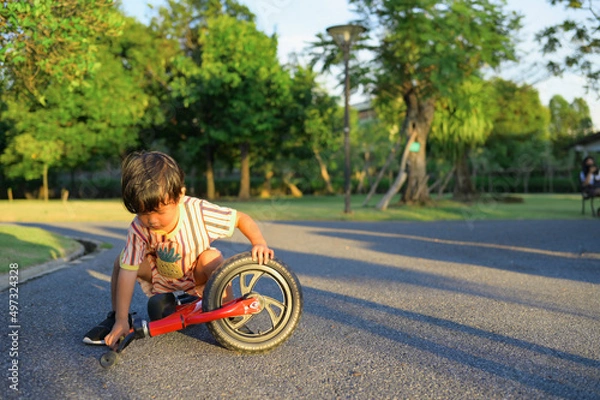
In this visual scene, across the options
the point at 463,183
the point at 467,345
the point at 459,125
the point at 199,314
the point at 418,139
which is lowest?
the point at 467,345

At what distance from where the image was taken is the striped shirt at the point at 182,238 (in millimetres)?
3555

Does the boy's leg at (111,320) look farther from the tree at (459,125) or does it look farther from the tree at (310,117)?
the tree at (310,117)

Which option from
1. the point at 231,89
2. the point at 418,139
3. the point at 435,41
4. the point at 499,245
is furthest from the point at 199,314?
the point at 231,89

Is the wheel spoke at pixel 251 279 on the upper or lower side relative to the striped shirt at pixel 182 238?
lower

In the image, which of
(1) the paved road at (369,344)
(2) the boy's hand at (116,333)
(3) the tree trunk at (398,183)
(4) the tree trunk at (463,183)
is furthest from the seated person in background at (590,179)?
(2) the boy's hand at (116,333)

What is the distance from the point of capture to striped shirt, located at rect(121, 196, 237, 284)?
355cm

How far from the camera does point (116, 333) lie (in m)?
3.39

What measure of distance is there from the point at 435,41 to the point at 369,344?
622 inches

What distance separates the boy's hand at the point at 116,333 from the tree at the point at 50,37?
15.2 feet

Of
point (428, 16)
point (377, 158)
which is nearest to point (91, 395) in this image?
point (428, 16)

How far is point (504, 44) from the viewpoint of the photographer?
18.7 m

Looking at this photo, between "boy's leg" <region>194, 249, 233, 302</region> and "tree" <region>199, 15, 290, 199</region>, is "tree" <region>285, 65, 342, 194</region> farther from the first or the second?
"boy's leg" <region>194, 249, 233, 302</region>

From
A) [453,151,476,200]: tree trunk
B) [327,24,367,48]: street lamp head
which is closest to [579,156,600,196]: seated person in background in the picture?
[327,24,367,48]: street lamp head

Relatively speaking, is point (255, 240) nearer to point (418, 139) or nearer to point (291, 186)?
point (418, 139)
